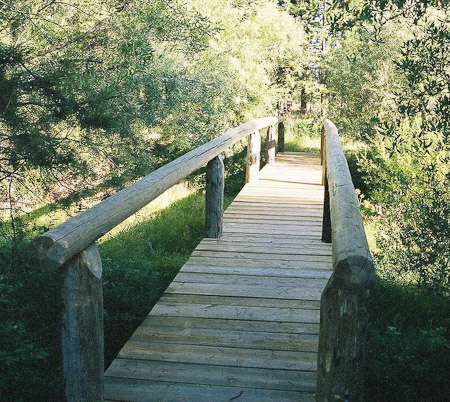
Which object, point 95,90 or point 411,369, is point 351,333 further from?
point 95,90

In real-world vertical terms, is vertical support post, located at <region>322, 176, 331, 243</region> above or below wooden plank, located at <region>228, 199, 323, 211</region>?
above

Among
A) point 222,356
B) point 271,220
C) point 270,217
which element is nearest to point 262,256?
point 271,220

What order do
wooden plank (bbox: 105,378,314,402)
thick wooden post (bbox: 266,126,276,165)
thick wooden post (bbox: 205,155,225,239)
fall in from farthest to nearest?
thick wooden post (bbox: 266,126,276,165) → thick wooden post (bbox: 205,155,225,239) → wooden plank (bbox: 105,378,314,402)

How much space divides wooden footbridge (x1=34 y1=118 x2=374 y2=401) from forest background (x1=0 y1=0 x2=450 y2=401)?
0.34m

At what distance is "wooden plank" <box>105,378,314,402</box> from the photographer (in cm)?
242

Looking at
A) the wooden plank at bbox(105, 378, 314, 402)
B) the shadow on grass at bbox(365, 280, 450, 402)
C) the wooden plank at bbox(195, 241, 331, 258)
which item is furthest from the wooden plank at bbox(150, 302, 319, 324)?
the wooden plank at bbox(195, 241, 331, 258)

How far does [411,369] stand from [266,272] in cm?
125

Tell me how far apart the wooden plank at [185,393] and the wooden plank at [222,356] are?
0.23 metres

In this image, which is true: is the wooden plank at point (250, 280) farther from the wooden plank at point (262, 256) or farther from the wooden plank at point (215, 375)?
the wooden plank at point (215, 375)

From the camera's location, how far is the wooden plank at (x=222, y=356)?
2.73m

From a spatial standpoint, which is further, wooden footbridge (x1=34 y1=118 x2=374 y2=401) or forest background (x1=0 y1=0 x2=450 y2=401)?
forest background (x1=0 y1=0 x2=450 y2=401)

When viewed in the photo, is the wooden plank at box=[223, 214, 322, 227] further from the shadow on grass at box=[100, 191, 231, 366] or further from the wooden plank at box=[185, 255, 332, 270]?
the wooden plank at box=[185, 255, 332, 270]

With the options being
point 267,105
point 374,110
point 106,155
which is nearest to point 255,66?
point 267,105

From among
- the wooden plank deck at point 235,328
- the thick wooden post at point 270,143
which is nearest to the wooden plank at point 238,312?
the wooden plank deck at point 235,328
